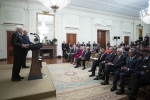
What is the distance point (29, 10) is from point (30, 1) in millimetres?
710

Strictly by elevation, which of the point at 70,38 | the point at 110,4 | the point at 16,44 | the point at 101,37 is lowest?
the point at 16,44

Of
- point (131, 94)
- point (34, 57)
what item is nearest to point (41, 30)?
point (34, 57)

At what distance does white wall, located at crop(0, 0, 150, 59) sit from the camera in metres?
7.70

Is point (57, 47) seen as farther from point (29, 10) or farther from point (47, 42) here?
point (29, 10)

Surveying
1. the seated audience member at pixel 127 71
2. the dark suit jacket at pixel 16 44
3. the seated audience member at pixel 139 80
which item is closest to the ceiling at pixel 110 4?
the dark suit jacket at pixel 16 44

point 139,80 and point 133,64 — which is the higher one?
point 133,64

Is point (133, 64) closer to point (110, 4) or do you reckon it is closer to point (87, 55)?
point (87, 55)

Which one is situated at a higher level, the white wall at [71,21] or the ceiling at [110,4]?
the ceiling at [110,4]

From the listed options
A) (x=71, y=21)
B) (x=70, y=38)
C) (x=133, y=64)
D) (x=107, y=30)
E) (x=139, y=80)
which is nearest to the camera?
(x=139, y=80)

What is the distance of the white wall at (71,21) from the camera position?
7.70 m

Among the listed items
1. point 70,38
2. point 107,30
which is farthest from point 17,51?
point 107,30

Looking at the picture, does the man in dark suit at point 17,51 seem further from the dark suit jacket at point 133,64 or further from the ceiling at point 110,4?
the ceiling at point 110,4

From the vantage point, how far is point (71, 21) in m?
9.71

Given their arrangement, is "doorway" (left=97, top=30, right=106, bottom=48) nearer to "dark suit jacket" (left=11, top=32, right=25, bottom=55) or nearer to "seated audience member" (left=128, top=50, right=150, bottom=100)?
"seated audience member" (left=128, top=50, right=150, bottom=100)
